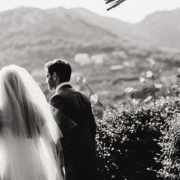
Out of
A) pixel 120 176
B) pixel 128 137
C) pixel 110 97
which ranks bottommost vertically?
pixel 110 97

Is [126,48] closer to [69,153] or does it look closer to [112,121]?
[112,121]

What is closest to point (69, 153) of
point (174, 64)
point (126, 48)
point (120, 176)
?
point (120, 176)

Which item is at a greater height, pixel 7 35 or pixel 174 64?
pixel 7 35

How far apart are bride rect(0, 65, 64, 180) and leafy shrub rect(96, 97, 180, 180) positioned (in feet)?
5.37

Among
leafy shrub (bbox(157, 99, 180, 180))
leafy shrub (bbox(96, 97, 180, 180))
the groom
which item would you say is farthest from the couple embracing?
leafy shrub (bbox(96, 97, 180, 180))

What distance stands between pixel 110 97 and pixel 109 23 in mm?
9290

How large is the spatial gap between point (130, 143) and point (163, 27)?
1850 centimetres

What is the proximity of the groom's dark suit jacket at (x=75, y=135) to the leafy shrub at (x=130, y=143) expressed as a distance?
1215 millimetres

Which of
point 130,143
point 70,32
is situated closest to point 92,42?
point 70,32

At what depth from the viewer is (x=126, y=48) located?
22562mm

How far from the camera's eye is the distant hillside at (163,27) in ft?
70.8

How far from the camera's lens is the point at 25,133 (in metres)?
2.88

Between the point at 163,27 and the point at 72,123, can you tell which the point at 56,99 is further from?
the point at 163,27

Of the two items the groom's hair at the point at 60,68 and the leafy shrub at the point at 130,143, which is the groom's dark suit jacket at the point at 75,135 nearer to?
the groom's hair at the point at 60,68
